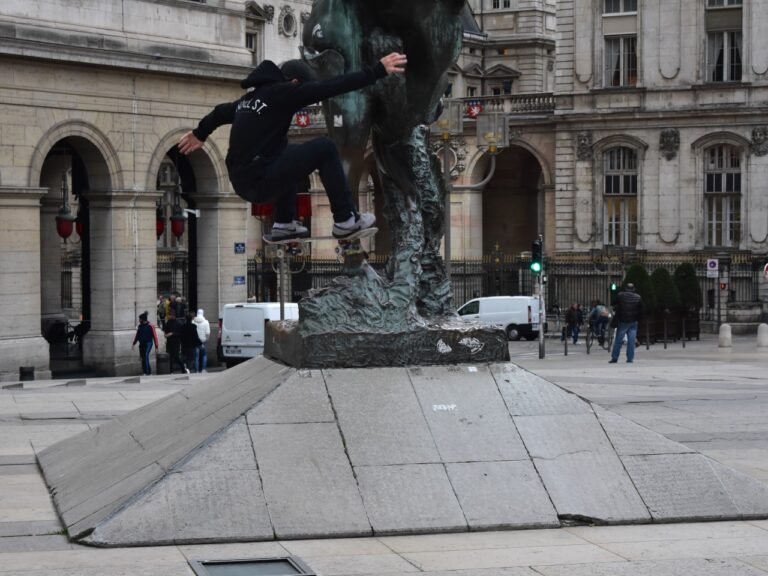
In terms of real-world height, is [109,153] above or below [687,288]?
above

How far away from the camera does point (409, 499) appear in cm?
1131

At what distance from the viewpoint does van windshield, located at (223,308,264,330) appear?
1503 inches

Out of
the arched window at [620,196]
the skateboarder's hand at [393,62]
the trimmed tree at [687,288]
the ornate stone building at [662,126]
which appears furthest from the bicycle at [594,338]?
the skateboarder's hand at [393,62]

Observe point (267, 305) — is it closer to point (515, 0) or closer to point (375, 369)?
point (375, 369)

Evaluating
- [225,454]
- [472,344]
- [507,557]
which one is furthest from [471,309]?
[507,557]

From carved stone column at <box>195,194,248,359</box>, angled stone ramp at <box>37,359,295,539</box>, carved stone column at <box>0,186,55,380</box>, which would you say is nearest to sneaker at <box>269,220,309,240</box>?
angled stone ramp at <box>37,359,295,539</box>

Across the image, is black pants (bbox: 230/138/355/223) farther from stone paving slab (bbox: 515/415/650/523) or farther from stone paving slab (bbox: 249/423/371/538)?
stone paving slab (bbox: 515/415/650/523)

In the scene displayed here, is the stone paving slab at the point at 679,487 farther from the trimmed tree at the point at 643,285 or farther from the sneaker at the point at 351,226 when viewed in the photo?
the trimmed tree at the point at 643,285

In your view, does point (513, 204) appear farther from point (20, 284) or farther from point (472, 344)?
point (472, 344)

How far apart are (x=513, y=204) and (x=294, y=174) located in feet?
206

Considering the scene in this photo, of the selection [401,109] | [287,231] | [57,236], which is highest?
[401,109]

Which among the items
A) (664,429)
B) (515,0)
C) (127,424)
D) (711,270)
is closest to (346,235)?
(127,424)

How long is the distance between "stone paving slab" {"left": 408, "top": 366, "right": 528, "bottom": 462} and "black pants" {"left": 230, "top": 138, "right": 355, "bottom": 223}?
58.2 inches

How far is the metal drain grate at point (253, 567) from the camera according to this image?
9961 mm
